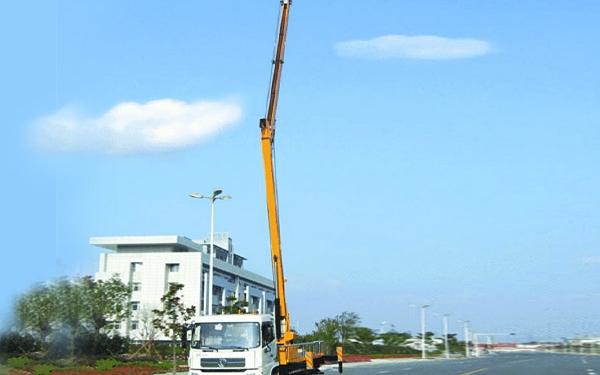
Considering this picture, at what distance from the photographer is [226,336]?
18.9 meters

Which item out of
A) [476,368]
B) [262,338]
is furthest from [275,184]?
[476,368]

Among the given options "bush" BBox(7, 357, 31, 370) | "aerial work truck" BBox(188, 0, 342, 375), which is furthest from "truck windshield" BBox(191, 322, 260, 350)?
"bush" BBox(7, 357, 31, 370)

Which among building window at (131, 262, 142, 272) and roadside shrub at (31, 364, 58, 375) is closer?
roadside shrub at (31, 364, 58, 375)

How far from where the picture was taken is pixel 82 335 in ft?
122

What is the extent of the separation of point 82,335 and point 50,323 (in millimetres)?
7097

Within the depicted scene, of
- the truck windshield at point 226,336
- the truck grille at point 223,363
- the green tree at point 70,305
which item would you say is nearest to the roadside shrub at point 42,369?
the green tree at point 70,305

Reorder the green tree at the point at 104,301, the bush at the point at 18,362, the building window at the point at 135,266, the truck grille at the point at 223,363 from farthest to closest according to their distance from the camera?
the building window at the point at 135,266, the green tree at the point at 104,301, the bush at the point at 18,362, the truck grille at the point at 223,363

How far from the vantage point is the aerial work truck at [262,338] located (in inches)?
725

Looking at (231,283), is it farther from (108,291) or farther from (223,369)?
(223,369)

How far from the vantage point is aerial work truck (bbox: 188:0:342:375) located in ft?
60.4

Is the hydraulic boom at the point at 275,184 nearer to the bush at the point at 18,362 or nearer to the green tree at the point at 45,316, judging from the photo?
the green tree at the point at 45,316

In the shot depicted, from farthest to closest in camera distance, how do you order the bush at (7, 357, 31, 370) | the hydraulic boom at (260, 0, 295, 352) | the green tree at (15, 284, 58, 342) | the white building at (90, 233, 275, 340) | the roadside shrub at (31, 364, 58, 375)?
the white building at (90, 233, 275, 340), the bush at (7, 357, 31, 370), the roadside shrub at (31, 364, 58, 375), the green tree at (15, 284, 58, 342), the hydraulic boom at (260, 0, 295, 352)

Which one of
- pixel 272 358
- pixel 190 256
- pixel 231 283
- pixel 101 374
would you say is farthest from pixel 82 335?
pixel 231 283

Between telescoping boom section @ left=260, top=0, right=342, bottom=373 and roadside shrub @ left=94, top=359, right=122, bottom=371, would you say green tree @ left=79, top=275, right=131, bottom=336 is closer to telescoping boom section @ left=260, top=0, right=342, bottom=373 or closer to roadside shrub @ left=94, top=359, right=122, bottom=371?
roadside shrub @ left=94, top=359, right=122, bottom=371
